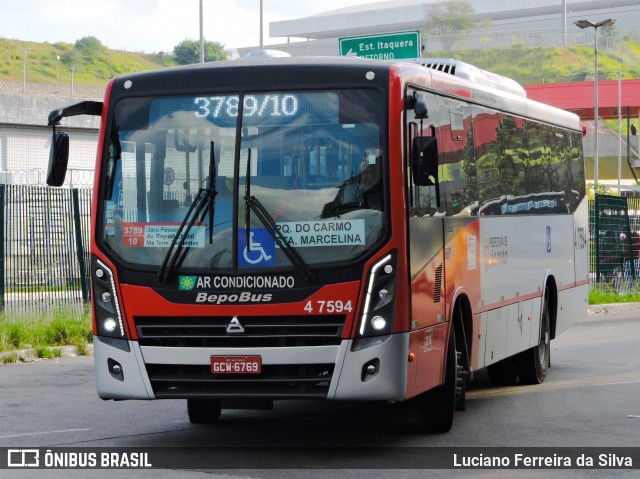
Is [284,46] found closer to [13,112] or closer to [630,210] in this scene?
[13,112]

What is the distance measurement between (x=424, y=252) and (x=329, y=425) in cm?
219

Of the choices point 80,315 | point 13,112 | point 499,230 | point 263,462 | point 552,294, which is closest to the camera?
point 263,462

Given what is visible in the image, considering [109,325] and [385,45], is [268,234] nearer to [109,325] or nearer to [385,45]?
[109,325]

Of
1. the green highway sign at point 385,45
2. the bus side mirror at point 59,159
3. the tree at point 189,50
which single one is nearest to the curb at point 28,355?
the bus side mirror at point 59,159

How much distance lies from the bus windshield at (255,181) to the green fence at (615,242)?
20.6 m

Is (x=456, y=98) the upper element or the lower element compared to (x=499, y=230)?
upper

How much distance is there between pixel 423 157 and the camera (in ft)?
32.1

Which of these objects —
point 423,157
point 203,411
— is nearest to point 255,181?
point 423,157

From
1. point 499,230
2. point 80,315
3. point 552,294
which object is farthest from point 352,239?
point 80,315

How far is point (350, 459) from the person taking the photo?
9.55 m

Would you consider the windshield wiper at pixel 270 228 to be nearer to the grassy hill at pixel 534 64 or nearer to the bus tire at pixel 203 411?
the bus tire at pixel 203 411

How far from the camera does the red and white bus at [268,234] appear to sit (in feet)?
30.7

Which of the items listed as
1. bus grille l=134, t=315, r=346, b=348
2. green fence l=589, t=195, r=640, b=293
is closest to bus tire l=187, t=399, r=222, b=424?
bus grille l=134, t=315, r=346, b=348

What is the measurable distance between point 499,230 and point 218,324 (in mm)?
4203
